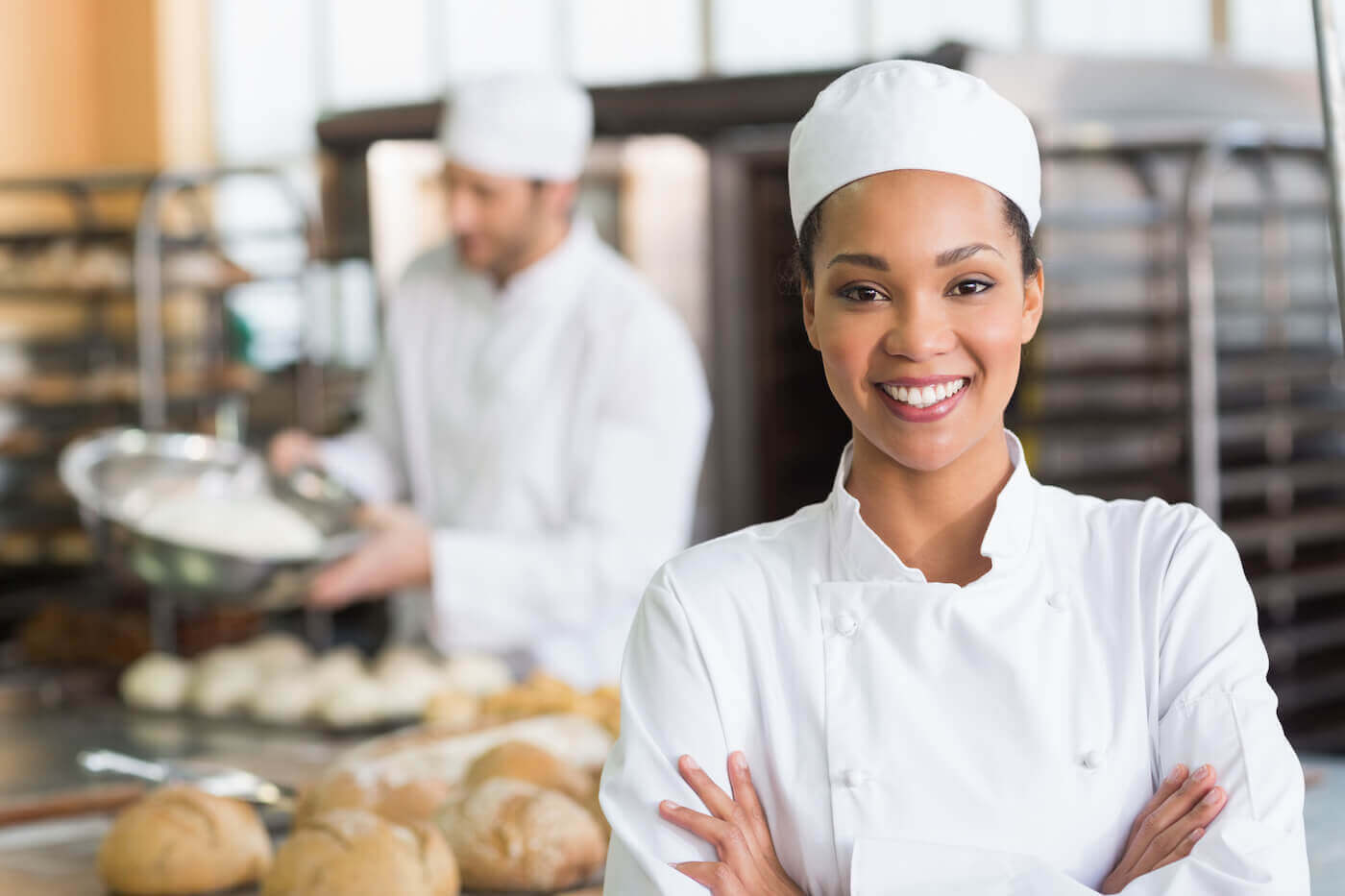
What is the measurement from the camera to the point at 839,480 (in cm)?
102

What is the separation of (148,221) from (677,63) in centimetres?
454

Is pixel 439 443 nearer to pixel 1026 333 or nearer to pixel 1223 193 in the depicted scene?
pixel 1026 333

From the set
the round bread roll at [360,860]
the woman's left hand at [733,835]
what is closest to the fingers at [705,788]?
the woman's left hand at [733,835]

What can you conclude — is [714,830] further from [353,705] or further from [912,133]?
[353,705]

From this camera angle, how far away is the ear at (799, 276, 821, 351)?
0.98 m

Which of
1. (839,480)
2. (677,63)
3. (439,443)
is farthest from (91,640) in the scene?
(677,63)

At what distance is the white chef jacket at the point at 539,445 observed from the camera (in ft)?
7.95

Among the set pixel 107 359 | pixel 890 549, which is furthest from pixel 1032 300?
pixel 107 359

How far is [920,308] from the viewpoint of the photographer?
0.90 metres

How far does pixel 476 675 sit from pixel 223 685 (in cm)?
38

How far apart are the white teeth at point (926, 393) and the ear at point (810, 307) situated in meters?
0.08

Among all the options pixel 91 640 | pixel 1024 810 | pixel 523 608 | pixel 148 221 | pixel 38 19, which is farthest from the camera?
pixel 38 19

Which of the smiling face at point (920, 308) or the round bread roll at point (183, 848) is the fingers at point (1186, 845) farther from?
the round bread roll at point (183, 848)

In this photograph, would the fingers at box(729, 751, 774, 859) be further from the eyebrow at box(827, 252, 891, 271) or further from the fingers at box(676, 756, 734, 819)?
the eyebrow at box(827, 252, 891, 271)
